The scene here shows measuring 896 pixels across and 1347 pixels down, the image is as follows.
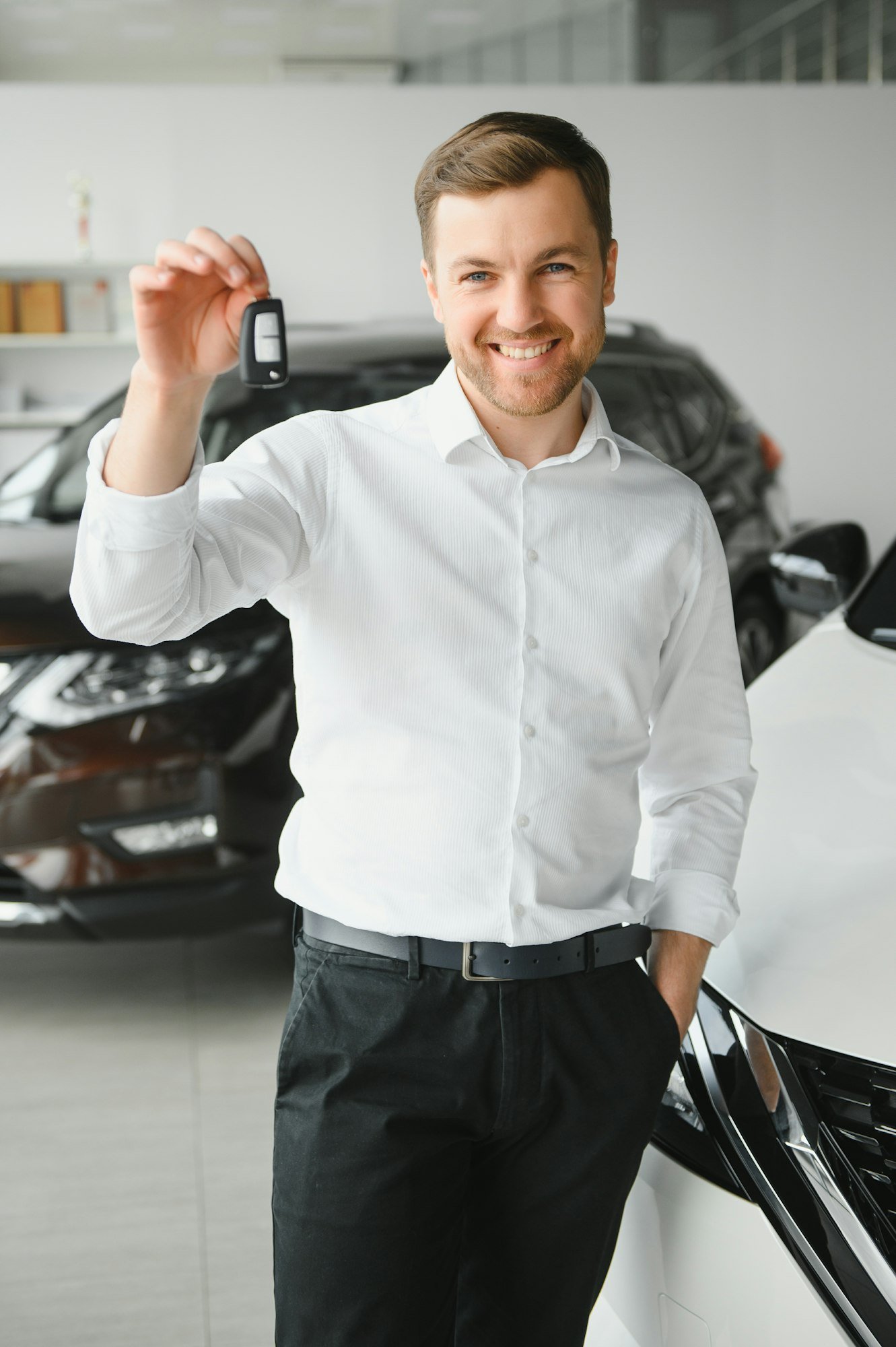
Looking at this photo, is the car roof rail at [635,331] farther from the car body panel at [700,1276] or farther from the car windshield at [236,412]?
the car body panel at [700,1276]

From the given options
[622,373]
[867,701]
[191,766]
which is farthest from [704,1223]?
[622,373]

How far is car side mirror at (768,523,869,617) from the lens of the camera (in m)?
2.27

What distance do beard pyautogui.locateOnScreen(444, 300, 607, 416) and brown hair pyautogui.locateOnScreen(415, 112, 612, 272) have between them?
107 mm

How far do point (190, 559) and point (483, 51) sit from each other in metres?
6.43

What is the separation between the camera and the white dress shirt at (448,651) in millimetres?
1123

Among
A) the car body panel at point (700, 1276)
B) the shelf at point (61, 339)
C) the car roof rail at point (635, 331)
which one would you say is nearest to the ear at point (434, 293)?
the car body panel at point (700, 1276)

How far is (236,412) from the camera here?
10.8 ft

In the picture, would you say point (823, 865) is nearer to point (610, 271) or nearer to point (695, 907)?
point (695, 907)

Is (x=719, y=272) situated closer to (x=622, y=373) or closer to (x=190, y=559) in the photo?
(x=622, y=373)

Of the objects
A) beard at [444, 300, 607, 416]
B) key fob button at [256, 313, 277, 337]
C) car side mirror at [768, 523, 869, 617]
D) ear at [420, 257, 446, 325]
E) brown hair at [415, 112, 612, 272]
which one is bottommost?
car side mirror at [768, 523, 869, 617]

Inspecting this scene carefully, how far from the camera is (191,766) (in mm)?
2746

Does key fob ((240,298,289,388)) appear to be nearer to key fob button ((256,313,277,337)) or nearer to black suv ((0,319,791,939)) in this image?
key fob button ((256,313,277,337))

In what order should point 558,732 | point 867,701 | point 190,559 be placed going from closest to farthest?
1. point 190,559
2. point 558,732
3. point 867,701

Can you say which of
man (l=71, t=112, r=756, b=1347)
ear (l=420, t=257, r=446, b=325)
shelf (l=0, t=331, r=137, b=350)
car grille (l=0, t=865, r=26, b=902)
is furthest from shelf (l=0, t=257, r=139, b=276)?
man (l=71, t=112, r=756, b=1347)
